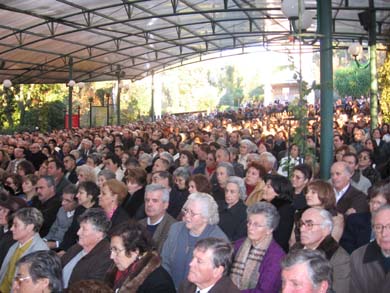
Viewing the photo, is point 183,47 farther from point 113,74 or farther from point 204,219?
point 204,219

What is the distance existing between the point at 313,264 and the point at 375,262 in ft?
2.87

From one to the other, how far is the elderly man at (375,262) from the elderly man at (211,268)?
0.90 metres

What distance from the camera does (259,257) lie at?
4.19m

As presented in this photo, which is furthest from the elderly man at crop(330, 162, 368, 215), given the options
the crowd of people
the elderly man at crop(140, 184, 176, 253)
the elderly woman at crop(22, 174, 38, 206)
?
the elderly woman at crop(22, 174, 38, 206)

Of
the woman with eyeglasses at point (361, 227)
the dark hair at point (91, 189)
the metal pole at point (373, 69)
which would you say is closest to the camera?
the woman with eyeglasses at point (361, 227)

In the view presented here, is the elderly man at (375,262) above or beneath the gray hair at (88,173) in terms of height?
beneath

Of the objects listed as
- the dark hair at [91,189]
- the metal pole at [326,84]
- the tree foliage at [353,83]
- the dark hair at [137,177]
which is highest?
the tree foliage at [353,83]

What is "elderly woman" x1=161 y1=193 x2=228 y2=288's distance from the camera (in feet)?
15.0

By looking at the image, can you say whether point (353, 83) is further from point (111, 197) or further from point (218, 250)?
point (218, 250)

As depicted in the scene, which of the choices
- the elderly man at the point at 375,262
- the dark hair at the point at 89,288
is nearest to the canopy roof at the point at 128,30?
the elderly man at the point at 375,262

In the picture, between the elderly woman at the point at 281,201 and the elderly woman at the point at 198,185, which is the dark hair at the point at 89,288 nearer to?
the elderly woman at the point at 281,201

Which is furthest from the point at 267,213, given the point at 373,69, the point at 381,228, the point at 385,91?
the point at 385,91

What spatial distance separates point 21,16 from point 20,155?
682cm

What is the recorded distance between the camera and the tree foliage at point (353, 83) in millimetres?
45625
